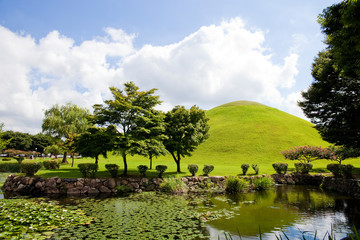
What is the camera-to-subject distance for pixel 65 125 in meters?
39.4

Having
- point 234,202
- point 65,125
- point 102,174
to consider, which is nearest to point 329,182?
point 234,202

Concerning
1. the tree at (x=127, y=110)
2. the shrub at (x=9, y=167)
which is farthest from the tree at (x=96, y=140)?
the shrub at (x=9, y=167)

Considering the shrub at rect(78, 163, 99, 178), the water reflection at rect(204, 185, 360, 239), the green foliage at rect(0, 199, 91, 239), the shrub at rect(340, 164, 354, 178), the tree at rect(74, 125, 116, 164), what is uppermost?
the tree at rect(74, 125, 116, 164)

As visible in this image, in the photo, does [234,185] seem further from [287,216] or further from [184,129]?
[287,216]

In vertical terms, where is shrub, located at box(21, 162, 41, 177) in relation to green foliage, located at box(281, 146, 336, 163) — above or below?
below

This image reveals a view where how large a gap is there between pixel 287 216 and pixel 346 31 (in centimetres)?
1008

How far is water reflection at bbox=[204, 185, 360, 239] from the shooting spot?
34.2ft

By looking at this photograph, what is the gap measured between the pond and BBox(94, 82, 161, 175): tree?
249 inches

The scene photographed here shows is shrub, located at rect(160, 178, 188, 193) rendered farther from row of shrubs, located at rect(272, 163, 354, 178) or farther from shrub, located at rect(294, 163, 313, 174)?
shrub, located at rect(294, 163, 313, 174)

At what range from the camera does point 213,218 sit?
40.3ft

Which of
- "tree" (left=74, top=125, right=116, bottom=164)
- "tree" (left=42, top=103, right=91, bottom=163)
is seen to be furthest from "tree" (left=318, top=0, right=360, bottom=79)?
"tree" (left=42, top=103, right=91, bottom=163)

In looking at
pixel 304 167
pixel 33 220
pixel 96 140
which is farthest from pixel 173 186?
pixel 304 167

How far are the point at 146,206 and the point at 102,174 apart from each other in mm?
11163

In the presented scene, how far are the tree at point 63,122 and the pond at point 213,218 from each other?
25508mm
